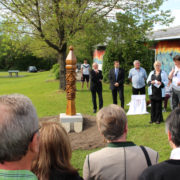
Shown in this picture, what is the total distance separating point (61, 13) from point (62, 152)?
13.1 meters

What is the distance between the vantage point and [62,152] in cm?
225

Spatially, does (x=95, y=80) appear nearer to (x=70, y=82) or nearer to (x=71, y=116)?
(x=70, y=82)

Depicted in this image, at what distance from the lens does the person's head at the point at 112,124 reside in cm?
240

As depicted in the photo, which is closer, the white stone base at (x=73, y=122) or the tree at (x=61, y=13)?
the white stone base at (x=73, y=122)

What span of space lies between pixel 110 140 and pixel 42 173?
688 millimetres

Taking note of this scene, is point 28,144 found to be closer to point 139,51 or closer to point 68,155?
point 68,155

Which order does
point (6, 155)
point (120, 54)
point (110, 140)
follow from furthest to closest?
point (120, 54) < point (110, 140) < point (6, 155)

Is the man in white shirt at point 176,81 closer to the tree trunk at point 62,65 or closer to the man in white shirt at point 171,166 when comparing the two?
the man in white shirt at point 171,166

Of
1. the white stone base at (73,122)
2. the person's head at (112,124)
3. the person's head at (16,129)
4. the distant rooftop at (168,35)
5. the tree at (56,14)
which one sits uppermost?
the tree at (56,14)

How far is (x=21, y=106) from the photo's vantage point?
1434 millimetres

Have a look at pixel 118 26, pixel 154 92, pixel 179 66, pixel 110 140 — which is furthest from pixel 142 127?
pixel 118 26

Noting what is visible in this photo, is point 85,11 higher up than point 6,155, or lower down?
higher up

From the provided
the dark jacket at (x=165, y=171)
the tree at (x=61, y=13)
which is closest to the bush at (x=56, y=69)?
the tree at (x=61, y=13)

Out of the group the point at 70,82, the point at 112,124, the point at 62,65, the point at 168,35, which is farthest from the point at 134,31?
the point at 112,124
